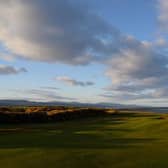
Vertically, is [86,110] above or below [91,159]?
above

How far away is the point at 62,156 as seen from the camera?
2153 centimetres

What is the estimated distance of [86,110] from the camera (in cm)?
6209

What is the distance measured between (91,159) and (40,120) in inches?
1327

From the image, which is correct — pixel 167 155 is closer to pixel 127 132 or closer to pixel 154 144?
pixel 154 144

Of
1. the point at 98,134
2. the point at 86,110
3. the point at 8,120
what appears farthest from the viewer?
the point at 86,110

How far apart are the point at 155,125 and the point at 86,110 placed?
24.5m

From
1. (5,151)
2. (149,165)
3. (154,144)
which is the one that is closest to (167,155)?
(149,165)

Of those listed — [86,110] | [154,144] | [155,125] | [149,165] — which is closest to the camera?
[149,165]

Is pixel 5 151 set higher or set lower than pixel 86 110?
lower

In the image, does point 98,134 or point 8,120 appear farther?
point 8,120

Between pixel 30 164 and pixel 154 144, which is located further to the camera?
pixel 154 144

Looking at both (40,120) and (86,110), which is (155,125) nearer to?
(40,120)

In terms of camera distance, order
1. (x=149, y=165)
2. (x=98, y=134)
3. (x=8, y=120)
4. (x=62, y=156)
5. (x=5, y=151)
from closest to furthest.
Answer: (x=149, y=165) → (x=62, y=156) → (x=5, y=151) → (x=98, y=134) → (x=8, y=120)

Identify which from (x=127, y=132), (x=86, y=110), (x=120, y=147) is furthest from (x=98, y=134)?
(x=86, y=110)
